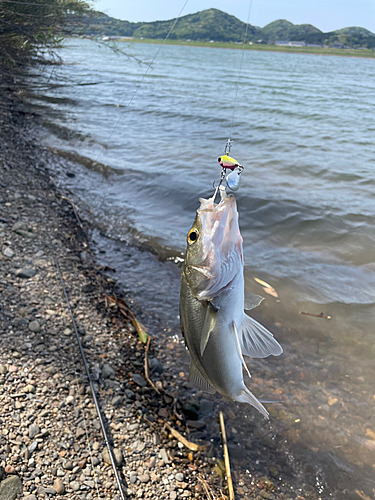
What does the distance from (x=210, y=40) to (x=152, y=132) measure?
353 feet

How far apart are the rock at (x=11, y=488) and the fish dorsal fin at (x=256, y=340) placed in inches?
76.1

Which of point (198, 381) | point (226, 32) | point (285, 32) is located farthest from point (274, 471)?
point (285, 32)

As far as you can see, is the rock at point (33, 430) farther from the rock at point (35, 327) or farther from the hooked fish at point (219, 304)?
the hooked fish at point (219, 304)

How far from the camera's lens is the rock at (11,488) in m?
2.60

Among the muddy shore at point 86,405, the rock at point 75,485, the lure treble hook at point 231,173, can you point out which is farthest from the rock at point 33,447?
the lure treble hook at point 231,173

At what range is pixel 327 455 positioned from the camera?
11.5 feet

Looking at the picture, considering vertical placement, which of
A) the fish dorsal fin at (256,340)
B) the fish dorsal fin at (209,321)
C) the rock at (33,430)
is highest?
the fish dorsal fin at (209,321)

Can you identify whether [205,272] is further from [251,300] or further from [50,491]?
[50,491]

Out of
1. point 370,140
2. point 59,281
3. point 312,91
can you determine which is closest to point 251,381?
point 59,281

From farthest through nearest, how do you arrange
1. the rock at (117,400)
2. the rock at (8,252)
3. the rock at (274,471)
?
the rock at (8,252) < the rock at (117,400) < the rock at (274,471)

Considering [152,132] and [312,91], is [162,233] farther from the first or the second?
[312,91]

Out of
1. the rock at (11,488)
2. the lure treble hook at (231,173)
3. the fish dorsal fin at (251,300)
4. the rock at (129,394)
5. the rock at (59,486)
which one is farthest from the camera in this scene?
the rock at (129,394)

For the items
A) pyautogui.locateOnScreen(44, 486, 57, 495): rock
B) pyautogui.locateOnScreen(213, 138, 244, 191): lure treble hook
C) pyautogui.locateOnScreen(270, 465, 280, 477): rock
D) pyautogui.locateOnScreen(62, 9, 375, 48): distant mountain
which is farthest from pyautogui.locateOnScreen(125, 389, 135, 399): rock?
pyautogui.locateOnScreen(62, 9, 375, 48): distant mountain

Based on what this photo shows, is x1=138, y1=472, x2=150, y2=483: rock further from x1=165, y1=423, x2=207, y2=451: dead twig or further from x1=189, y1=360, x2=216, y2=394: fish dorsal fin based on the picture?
x1=189, y1=360, x2=216, y2=394: fish dorsal fin
